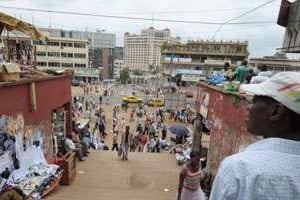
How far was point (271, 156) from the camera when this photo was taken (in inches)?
47.5

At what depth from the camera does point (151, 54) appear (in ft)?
443

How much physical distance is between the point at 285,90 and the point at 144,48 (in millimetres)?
134894

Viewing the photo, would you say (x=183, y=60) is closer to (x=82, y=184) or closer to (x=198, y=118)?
(x=198, y=118)

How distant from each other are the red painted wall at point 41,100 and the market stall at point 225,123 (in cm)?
559

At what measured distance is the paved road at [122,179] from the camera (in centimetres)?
919

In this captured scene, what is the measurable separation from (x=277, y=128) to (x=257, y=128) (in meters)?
0.09

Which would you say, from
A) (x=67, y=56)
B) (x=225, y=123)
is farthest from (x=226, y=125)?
(x=67, y=56)

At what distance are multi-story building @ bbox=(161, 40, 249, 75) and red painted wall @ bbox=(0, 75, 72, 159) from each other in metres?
50.1

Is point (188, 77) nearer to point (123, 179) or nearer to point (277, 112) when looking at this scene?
point (123, 179)

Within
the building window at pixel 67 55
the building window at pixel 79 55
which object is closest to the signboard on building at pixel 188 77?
the building window at pixel 79 55

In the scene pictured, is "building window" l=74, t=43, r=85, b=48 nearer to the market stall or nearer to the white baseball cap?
the market stall

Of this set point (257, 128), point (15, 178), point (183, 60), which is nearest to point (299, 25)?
point (15, 178)

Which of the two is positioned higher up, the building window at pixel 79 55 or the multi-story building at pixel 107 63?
the building window at pixel 79 55

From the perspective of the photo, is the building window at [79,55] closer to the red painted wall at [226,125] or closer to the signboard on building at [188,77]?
the signboard on building at [188,77]
